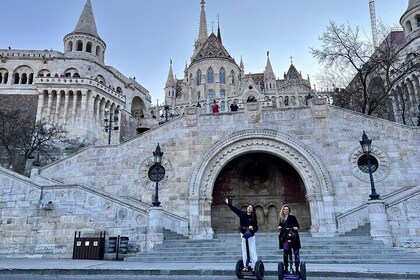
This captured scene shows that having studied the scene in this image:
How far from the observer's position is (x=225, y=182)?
1748 centimetres

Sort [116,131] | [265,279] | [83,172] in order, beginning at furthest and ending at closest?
[116,131] < [83,172] < [265,279]

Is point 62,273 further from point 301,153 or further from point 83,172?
point 301,153

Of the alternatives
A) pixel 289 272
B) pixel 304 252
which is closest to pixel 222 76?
pixel 304 252

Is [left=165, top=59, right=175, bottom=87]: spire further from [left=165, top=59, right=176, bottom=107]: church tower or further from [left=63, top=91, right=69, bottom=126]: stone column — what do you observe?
[left=63, top=91, right=69, bottom=126]: stone column

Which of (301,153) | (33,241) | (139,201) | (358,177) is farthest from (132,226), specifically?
(358,177)

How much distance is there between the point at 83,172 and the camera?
642 inches

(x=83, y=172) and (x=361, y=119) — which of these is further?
(x=83, y=172)

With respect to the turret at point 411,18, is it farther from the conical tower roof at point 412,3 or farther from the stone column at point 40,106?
the stone column at point 40,106

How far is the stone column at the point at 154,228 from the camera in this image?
11961 mm

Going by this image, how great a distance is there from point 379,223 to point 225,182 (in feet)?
27.0

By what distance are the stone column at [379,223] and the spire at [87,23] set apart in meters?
45.2

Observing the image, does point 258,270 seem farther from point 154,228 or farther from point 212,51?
point 212,51

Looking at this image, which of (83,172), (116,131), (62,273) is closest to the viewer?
(62,273)

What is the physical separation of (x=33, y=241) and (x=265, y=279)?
10.2 m
